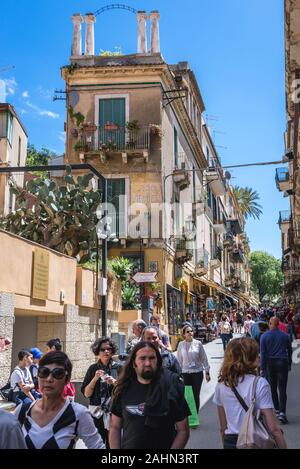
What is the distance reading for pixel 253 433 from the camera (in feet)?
11.8

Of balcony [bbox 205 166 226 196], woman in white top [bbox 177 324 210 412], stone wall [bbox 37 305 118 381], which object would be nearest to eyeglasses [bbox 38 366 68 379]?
woman in white top [bbox 177 324 210 412]

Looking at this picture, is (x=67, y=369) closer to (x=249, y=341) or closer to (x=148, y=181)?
(x=249, y=341)

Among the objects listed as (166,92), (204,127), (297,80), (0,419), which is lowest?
(0,419)

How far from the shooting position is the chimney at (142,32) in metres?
24.9

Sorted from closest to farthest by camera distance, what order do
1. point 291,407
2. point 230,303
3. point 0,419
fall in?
1. point 0,419
2. point 291,407
3. point 230,303

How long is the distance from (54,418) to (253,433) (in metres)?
1.39

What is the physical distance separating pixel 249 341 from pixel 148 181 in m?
20.2

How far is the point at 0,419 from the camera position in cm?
232

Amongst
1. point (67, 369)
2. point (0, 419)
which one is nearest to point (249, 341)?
A: point (67, 369)

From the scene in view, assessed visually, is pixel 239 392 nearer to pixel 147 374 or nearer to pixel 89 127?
pixel 147 374

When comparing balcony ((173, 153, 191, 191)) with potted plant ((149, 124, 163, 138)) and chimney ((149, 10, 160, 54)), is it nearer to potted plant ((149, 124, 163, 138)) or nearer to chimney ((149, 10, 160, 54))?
potted plant ((149, 124, 163, 138))

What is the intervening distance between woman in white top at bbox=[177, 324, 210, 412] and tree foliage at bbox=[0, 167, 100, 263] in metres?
5.48

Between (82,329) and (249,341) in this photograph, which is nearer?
(249,341)

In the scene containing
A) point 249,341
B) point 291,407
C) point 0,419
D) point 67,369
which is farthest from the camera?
point 291,407
